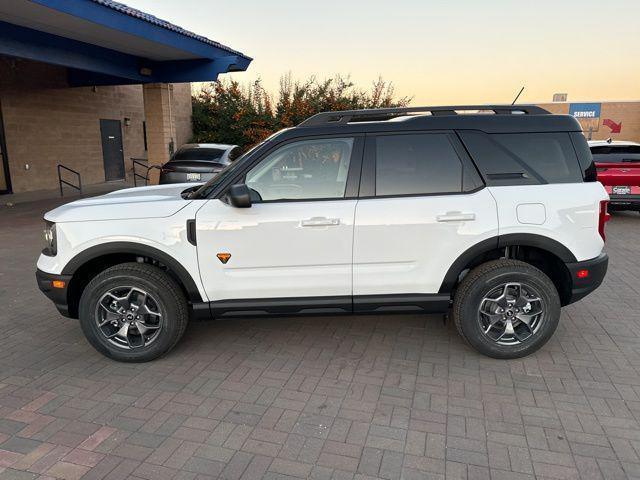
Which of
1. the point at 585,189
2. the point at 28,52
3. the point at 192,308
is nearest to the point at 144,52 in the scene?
the point at 28,52

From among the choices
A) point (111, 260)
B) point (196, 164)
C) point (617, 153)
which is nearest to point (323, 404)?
point (111, 260)

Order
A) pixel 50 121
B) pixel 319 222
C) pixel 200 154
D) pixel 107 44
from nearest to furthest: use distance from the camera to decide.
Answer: pixel 319 222 → pixel 200 154 → pixel 107 44 → pixel 50 121

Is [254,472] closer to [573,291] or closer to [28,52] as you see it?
[573,291]

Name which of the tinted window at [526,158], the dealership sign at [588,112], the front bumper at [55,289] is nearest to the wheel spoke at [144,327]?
the front bumper at [55,289]

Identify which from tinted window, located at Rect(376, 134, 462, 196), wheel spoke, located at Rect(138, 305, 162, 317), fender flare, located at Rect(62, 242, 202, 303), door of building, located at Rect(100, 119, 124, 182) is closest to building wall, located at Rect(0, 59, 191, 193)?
door of building, located at Rect(100, 119, 124, 182)

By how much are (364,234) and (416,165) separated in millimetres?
692

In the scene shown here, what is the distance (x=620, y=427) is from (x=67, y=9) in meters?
9.79

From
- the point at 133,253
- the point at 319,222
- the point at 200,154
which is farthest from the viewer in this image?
the point at 200,154

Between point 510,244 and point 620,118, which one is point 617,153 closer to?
point 510,244

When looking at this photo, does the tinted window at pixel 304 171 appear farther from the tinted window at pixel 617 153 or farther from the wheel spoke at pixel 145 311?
the tinted window at pixel 617 153

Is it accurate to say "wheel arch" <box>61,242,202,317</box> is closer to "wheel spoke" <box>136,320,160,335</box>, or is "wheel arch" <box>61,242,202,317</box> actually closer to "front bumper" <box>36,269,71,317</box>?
"front bumper" <box>36,269,71,317</box>

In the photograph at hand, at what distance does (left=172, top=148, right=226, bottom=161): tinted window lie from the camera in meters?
9.91

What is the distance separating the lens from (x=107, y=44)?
11469 mm

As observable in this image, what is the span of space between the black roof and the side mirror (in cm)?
58
